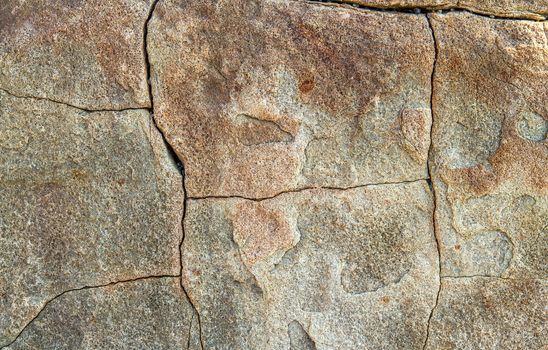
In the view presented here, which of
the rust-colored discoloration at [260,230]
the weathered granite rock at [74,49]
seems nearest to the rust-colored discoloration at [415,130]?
the rust-colored discoloration at [260,230]

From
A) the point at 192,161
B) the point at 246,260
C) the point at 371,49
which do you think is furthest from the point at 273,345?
the point at 371,49

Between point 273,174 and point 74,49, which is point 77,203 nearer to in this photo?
point 74,49

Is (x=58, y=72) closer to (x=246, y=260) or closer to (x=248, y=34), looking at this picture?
(x=248, y=34)

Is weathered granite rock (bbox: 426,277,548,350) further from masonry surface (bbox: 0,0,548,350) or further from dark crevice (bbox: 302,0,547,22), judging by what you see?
dark crevice (bbox: 302,0,547,22)

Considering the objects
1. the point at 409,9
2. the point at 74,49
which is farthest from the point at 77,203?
the point at 409,9

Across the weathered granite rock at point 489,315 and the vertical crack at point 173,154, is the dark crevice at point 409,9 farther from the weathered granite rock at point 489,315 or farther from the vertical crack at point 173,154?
the weathered granite rock at point 489,315

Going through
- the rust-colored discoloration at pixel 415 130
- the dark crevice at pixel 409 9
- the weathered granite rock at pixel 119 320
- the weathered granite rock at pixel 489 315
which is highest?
the dark crevice at pixel 409 9
